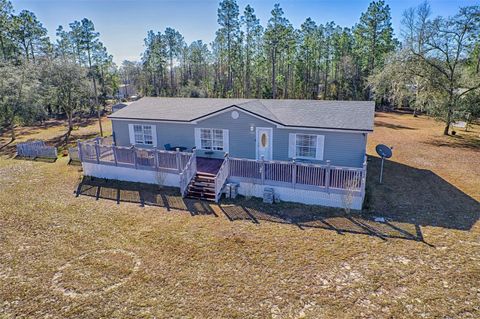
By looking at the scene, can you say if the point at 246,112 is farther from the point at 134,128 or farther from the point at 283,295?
the point at 283,295

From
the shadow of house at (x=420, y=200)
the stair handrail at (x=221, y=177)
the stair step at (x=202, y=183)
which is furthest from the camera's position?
the stair step at (x=202, y=183)

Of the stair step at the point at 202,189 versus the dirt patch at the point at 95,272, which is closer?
the dirt patch at the point at 95,272

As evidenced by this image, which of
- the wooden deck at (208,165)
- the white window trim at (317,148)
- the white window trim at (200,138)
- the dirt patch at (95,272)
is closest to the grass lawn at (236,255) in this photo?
the dirt patch at (95,272)

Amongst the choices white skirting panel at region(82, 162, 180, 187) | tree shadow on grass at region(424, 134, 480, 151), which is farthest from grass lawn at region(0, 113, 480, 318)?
tree shadow on grass at region(424, 134, 480, 151)

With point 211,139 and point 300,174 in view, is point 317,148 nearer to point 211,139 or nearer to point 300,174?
point 300,174

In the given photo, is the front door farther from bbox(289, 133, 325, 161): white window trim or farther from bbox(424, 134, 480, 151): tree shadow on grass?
bbox(424, 134, 480, 151): tree shadow on grass

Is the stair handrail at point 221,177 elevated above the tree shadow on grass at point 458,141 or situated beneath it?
elevated above

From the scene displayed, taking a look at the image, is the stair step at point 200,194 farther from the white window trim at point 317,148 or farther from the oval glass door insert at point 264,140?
the white window trim at point 317,148
